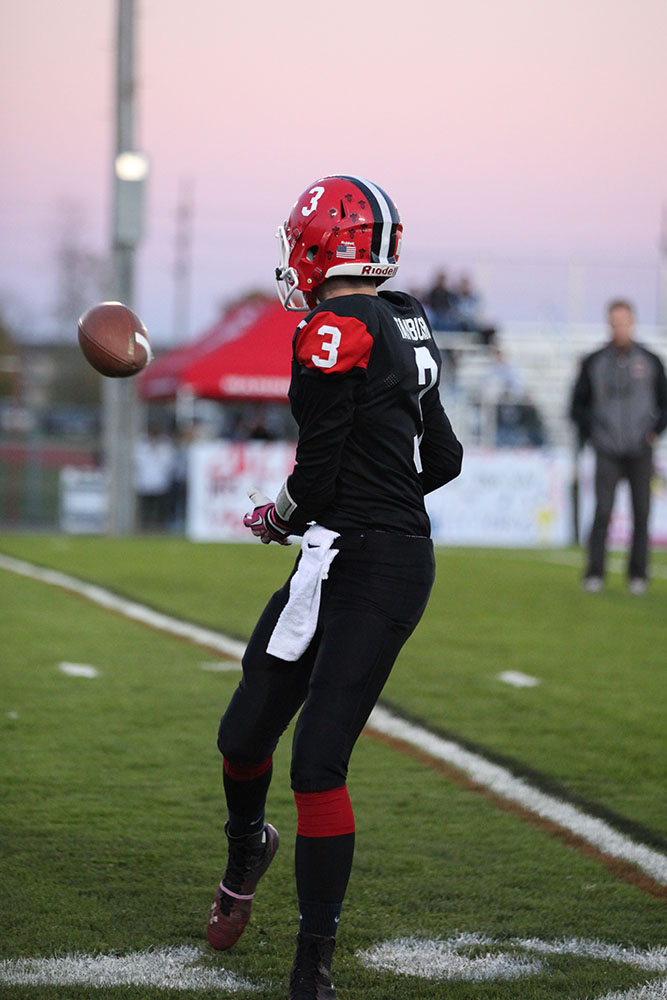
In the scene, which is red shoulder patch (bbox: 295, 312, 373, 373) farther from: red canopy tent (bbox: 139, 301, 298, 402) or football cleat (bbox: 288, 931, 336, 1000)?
red canopy tent (bbox: 139, 301, 298, 402)

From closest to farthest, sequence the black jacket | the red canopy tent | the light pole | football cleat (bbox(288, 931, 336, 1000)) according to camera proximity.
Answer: football cleat (bbox(288, 931, 336, 1000)), the black jacket, the light pole, the red canopy tent

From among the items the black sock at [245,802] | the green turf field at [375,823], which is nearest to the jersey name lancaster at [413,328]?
the black sock at [245,802]

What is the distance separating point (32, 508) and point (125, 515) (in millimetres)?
5701

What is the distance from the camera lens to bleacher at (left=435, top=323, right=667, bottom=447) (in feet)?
75.2

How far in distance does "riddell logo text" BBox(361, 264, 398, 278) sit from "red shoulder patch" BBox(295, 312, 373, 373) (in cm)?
22

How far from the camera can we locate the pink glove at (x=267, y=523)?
3221 mm

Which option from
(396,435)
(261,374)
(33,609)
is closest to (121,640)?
(33,609)

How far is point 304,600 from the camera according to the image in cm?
311

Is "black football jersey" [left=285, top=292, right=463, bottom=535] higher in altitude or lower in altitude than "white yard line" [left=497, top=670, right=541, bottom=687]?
higher

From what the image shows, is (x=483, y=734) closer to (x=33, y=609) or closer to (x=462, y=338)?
(x=33, y=609)

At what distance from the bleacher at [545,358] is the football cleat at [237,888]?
1927 centimetres

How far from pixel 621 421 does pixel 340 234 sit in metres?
8.05

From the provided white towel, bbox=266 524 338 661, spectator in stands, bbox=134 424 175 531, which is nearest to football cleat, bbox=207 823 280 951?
white towel, bbox=266 524 338 661

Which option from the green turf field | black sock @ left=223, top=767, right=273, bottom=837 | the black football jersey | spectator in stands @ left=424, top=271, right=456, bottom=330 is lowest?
Answer: the green turf field
